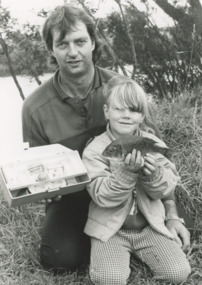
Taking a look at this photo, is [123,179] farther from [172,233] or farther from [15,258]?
[15,258]

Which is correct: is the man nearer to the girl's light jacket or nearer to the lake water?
the girl's light jacket

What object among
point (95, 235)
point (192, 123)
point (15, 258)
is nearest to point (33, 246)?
point (15, 258)

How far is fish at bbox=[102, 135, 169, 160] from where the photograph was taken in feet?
8.00

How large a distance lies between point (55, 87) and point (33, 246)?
1108 millimetres

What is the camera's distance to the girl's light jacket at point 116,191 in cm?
262

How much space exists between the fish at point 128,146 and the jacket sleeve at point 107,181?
115 mm

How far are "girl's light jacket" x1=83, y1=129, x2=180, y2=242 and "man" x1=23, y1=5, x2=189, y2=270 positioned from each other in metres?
0.18

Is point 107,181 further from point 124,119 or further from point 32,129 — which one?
point 32,129

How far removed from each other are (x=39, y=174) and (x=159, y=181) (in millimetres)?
686

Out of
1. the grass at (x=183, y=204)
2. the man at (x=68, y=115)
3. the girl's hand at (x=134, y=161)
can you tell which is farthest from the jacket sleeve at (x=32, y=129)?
the girl's hand at (x=134, y=161)

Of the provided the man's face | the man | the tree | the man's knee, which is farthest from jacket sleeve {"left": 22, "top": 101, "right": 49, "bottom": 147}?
the tree

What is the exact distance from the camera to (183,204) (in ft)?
11.5

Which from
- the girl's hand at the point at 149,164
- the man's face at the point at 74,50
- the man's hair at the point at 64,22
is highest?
the man's hair at the point at 64,22

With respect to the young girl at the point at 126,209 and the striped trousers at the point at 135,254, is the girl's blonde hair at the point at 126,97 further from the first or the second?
the striped trousers at the point at 135,254
